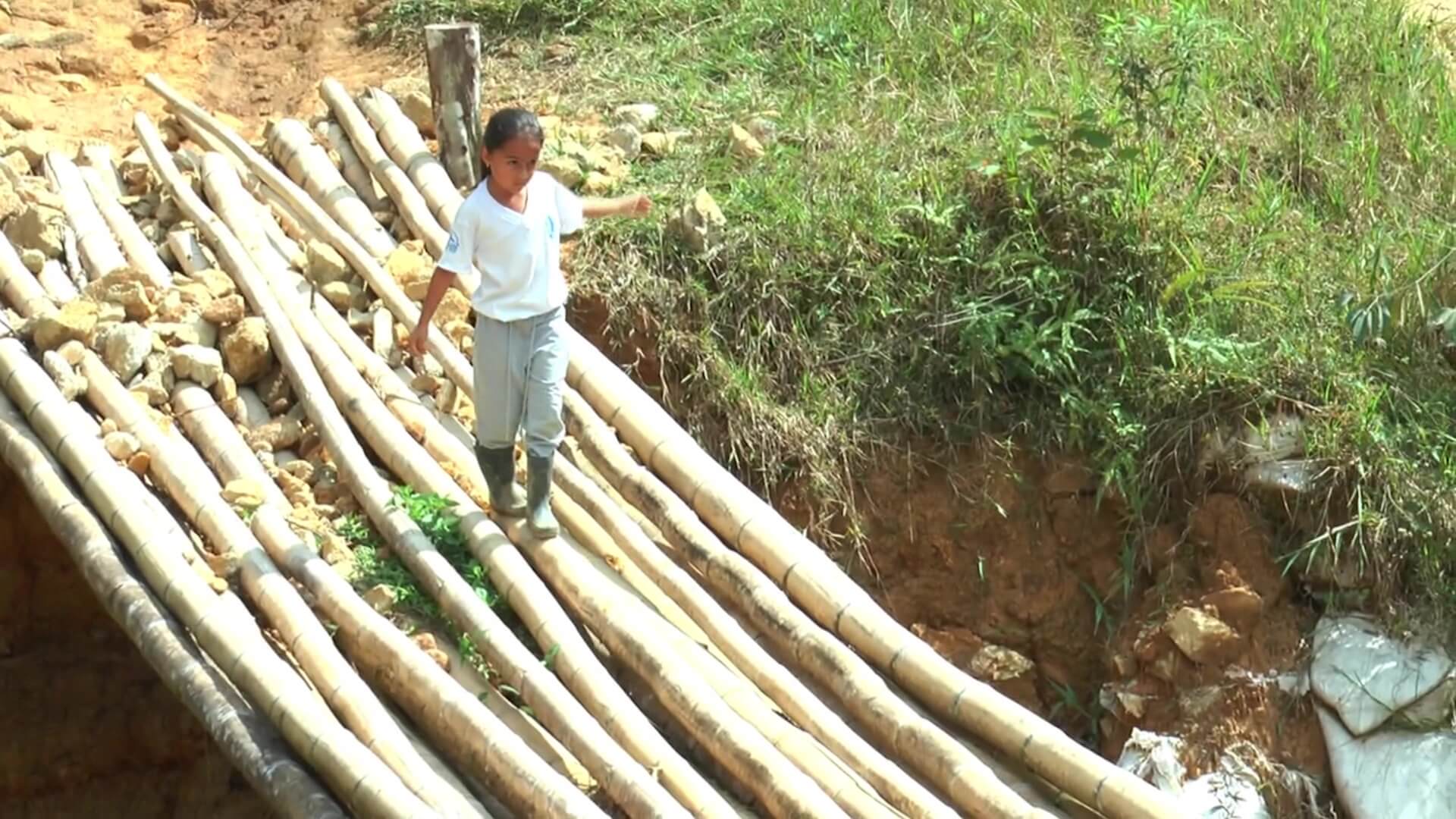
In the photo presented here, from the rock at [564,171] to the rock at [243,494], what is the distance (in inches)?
59.9

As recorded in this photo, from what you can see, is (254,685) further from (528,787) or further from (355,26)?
(355,26)

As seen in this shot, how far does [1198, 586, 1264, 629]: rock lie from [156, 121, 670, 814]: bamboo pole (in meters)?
1.64

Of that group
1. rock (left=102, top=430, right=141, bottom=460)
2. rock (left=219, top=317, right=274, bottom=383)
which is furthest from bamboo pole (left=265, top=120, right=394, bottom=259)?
rock (left=102, top=430, right=141, bottom=460)

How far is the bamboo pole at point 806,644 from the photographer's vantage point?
3.97 meters

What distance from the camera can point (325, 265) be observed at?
17.2ft

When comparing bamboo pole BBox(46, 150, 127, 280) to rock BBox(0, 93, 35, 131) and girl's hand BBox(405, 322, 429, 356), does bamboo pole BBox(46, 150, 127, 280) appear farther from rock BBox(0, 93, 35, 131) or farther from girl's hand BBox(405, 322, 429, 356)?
girl's hand BBox(405, 322, 429, 356)

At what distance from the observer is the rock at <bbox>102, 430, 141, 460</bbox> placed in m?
4.67

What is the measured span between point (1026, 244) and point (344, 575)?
212 centimetres

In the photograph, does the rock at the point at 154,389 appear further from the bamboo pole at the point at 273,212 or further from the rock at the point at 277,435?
the bamboo pole at the point at 273,212

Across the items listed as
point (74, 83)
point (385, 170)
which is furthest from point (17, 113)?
point (385, 170)

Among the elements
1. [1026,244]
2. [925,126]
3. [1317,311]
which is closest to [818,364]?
[1026,244]

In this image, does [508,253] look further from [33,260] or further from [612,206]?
[33,260]

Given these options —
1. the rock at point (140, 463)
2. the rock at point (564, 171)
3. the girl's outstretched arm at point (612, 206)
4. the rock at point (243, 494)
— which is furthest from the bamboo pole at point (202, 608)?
the rock at point (564, 171)

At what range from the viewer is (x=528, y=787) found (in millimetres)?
3840
